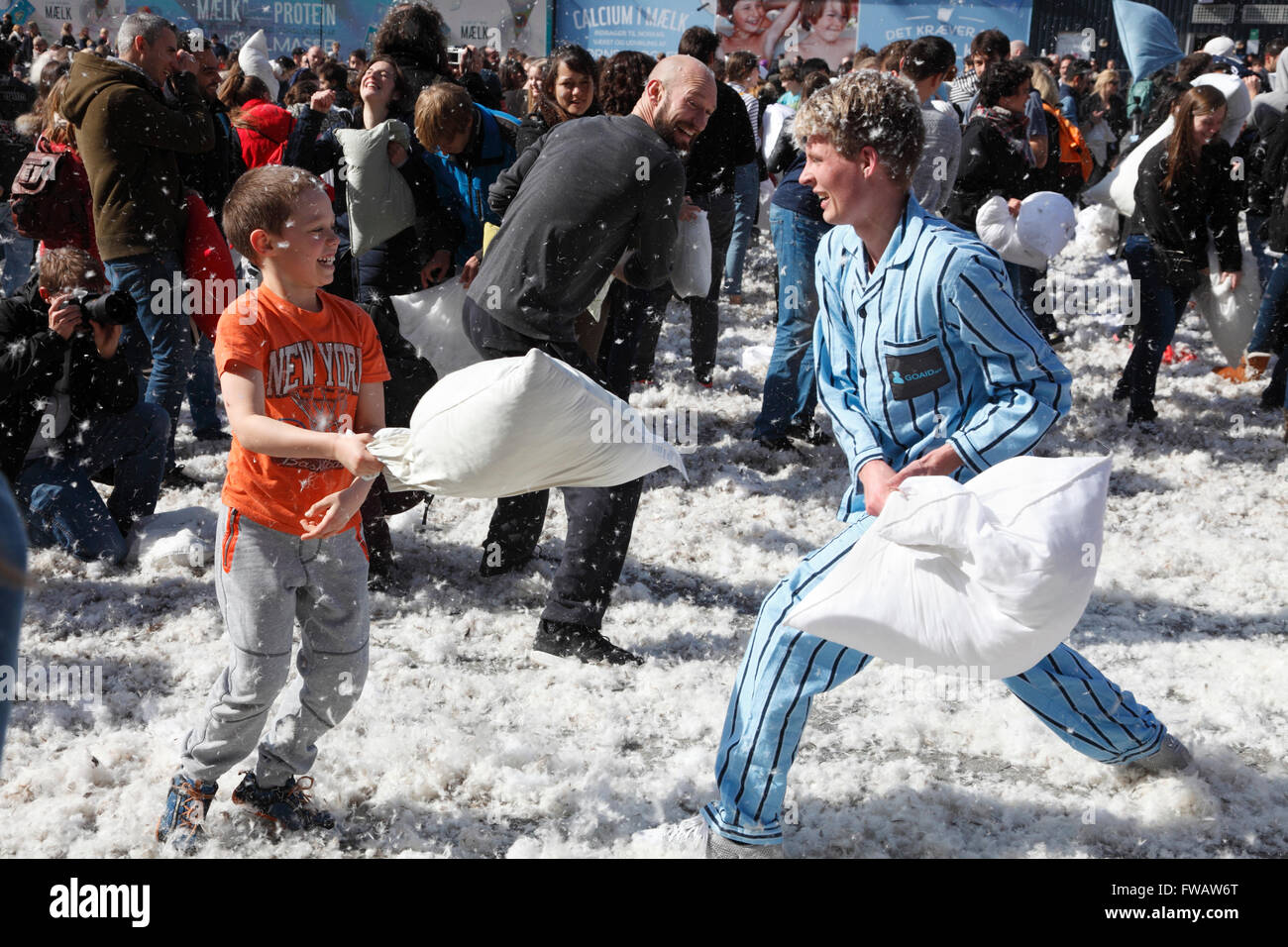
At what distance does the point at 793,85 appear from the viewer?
9.95 meters

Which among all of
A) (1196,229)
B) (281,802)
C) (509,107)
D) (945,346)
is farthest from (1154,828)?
(509,107)

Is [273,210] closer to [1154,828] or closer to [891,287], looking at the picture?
[891,287]

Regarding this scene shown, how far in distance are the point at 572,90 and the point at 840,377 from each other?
3.12m

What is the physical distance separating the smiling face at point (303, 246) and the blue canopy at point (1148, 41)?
29.6 feet

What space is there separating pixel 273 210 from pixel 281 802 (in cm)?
142

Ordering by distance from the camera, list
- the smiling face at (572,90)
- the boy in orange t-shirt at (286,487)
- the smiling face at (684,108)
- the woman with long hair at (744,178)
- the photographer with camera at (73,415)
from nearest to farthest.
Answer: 1. the boy in orange t-shirt at (286,487)
2. the smiling face at (684,108)
3. the photographer with camera at (73,415)
4. the smiling face at (572,90)
5. the woman with long hair at (744,178)

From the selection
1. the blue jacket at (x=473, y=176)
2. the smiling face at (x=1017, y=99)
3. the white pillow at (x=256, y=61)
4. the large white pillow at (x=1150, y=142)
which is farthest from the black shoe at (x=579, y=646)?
the white pillow at (x=256, y=61)

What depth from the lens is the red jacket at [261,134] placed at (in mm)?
6398

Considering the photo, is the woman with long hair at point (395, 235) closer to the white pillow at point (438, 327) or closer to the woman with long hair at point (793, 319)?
the white pillow at point (438, 327)

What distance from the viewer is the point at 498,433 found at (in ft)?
7.46

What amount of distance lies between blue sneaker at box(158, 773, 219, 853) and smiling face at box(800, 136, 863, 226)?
1.98 metres

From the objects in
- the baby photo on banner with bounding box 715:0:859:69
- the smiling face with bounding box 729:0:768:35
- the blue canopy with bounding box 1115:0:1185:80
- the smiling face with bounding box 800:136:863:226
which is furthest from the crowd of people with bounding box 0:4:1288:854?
the smiling face with bounding box 729:0:768:35

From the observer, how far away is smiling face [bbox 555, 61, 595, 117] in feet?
17.1

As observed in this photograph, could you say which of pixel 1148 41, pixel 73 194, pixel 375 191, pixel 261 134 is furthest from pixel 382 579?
pixel 1148 41
